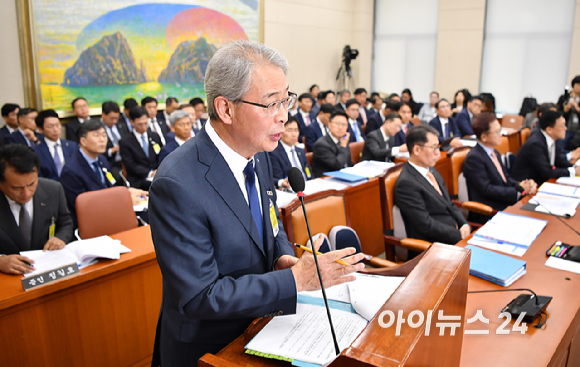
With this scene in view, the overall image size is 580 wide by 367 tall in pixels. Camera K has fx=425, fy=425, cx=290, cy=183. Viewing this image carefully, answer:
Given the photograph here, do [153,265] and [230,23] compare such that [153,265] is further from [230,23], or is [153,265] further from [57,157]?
[230,23]

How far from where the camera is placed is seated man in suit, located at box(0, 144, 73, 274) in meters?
2.32

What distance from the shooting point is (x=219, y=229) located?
1104 millimetres

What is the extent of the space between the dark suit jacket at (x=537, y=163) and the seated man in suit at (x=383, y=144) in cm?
129

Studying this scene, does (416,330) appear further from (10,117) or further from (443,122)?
(443,122)

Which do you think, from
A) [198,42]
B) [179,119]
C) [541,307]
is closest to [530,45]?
[198,42]

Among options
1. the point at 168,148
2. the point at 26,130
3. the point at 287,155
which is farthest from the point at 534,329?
the point at 26,130

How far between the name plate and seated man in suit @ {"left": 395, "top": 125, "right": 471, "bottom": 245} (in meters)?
2.00

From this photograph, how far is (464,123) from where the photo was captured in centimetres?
757

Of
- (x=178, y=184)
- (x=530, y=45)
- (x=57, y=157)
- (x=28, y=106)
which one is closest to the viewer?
(x=178, y=184)

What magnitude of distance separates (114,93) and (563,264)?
6365 mm

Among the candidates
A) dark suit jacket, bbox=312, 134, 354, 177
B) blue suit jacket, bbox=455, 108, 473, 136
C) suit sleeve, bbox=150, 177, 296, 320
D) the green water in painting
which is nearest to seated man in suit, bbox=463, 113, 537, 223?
dark suit jacket, bbox=312, 134, 354, 177

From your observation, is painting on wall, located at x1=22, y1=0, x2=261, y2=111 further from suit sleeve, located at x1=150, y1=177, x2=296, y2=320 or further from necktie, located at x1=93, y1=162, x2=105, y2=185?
suit sleeve, located at x1=150, y1=177, x2=296, y2=320

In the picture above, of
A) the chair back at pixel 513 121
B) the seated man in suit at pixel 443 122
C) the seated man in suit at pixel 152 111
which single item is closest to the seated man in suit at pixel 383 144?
the seated man in suit at pixel 443 122

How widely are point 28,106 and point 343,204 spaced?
4.97m
